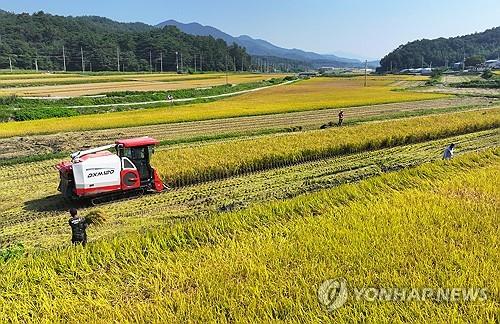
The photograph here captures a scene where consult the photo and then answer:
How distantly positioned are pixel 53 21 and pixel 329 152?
6102 inches

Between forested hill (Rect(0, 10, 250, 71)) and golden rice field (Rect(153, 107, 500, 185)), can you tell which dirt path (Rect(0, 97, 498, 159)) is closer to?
golden rice field (Rect(153, 107, 500, 185))

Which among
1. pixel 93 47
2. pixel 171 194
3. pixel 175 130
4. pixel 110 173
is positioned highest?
pixel 93 47

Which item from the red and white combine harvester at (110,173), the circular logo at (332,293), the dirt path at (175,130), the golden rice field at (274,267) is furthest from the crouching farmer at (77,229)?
the dirt path at (175,130)

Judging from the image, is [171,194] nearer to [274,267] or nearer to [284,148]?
[284,148]

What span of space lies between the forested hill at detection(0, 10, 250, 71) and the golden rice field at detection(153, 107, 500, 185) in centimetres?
9907

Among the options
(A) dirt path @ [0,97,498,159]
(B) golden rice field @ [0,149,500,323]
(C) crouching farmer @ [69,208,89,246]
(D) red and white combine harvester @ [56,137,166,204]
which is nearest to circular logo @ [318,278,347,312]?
(B) golden rice field @ [0,149,500,323]

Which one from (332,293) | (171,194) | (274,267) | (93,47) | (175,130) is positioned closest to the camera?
(332,293)

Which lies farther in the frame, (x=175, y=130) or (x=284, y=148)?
(x=175, y=130)

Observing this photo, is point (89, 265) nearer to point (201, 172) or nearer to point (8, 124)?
point (201, 172)

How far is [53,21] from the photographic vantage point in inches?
5797

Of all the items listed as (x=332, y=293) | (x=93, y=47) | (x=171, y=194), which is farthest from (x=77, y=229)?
(x=93, y=47)

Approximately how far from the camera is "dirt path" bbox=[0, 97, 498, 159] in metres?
22.8

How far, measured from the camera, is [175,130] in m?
28.8

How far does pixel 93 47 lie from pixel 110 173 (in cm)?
11821
